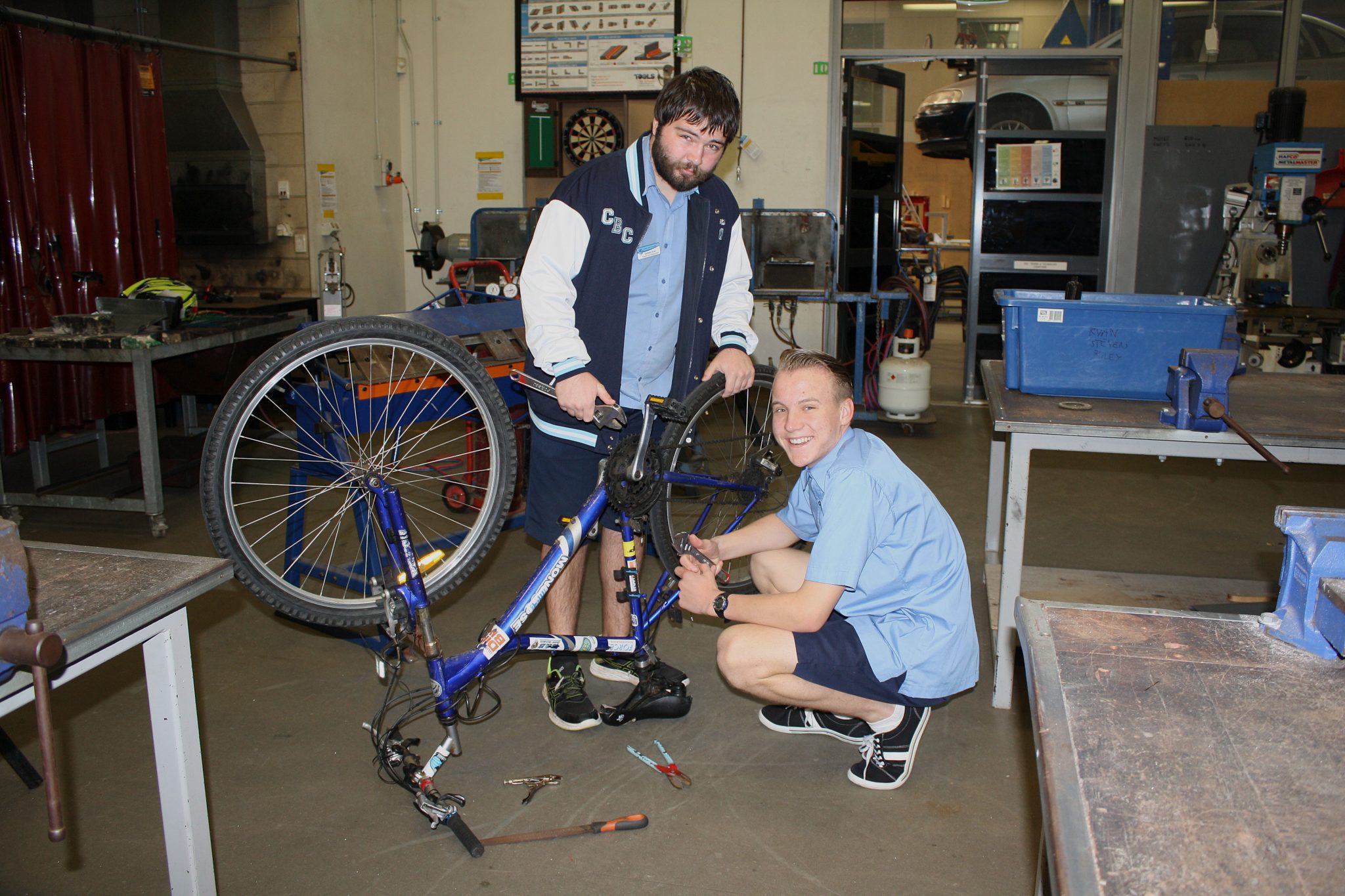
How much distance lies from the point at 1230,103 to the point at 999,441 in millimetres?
4197

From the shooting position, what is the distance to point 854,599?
6.24 feet

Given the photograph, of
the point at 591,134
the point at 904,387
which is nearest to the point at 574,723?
the point at 904,387

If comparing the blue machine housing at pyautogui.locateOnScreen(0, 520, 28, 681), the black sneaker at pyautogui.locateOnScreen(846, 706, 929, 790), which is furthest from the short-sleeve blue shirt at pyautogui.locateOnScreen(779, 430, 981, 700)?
the blue machine housing at pyautogui.locateOnScreen(0, 520, 28, 681)

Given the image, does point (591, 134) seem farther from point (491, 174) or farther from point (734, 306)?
point (734, 306)

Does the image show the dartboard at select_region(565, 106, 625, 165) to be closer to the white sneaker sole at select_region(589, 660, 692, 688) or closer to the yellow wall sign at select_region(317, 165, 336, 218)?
the yellow wall sign at select_region(317, 165, 336, 218)

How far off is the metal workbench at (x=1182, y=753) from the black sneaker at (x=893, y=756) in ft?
2.78

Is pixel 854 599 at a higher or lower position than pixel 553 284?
lower

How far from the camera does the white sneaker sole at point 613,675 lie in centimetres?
245

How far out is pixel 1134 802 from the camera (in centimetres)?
82

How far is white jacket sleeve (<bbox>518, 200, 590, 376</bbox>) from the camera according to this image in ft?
6.34

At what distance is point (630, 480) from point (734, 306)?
0.60m

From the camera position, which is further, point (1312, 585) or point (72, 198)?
point (72, 198)

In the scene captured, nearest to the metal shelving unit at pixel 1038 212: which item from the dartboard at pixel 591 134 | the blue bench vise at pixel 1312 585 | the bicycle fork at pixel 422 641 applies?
the dartboard at pixel 591 134

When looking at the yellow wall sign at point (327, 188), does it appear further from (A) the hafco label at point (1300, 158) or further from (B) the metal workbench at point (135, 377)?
(A) the hafco label at point (1300, 158)
